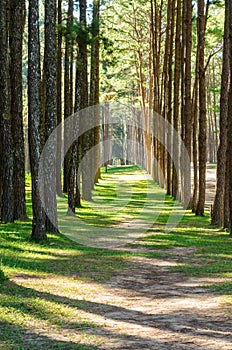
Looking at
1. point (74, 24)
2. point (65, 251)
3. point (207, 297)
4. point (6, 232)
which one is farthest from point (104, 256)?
point (74, 24)

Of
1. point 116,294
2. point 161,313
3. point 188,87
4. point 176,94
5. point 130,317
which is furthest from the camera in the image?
point 176,94

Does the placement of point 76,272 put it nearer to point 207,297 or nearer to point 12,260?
point 12,260

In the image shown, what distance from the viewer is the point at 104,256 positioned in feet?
44.5

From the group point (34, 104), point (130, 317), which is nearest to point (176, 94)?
point (34, 104)

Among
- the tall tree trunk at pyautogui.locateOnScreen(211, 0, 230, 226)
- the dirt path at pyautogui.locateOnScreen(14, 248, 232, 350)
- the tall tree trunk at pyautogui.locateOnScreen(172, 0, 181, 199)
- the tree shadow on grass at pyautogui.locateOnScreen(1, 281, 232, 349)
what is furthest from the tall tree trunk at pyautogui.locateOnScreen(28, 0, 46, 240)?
the tall tree trunk at pyautogui.locateOnScreen(172, 0, 181, 199)

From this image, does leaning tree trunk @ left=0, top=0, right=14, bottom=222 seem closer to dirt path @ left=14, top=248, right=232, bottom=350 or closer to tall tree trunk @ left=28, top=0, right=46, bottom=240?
tall tree trunk @ left=28, top=0, right=46, bottom=240

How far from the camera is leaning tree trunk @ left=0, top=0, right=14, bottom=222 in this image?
1666cm

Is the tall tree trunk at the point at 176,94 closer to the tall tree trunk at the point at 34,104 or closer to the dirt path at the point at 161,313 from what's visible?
the tall tree trunk at the point at 34,104

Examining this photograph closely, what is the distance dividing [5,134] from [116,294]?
8490 mm

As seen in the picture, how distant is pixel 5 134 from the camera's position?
1697cm

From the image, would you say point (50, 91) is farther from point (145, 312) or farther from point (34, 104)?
point (145, 312)

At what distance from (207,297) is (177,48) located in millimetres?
21135

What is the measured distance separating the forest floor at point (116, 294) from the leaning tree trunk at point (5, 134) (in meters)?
1.20

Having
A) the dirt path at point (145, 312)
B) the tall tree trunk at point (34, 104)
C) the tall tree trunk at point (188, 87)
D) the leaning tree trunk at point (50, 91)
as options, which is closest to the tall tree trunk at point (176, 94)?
the tall tree trunk at point (188, 87)
